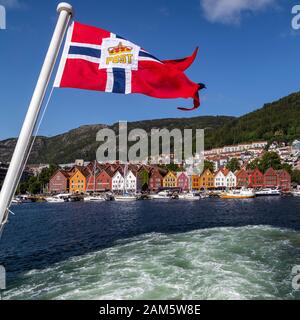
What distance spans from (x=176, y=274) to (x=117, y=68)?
8693 mm

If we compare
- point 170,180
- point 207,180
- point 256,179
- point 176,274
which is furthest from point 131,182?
point 176,274

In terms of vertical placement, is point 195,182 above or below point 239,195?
above

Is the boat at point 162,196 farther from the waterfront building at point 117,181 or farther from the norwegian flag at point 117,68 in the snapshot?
the norwegian flag at point 117,68

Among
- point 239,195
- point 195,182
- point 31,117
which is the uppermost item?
point 31,117

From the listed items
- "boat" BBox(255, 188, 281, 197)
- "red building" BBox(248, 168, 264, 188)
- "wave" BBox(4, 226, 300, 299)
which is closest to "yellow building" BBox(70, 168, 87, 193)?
"boat" BBox(255, 188, 281, 197)

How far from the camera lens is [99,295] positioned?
1023 centimetres

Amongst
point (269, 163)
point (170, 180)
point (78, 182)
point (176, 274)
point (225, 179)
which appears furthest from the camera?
point (269, 163)

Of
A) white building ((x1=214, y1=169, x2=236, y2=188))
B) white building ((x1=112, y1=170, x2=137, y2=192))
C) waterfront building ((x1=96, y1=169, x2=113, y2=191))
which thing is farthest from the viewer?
white building ((x1=214, y1=169, x2=236, y2=188))

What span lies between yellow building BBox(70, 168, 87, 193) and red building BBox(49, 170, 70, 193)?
259 cm

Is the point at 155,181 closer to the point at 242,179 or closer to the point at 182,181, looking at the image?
the point at 182,181

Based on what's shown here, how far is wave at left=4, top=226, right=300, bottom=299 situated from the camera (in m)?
Result: 10.3

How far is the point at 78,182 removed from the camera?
11569cm

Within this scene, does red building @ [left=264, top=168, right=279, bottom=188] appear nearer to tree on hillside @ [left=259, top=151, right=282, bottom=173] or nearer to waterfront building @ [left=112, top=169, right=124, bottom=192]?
tree on hillside @ [left=259, top=151, right=282, bottom=173]

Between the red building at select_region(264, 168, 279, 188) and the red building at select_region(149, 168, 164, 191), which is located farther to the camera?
the red building at select_region(264, 168, 279, 188)
